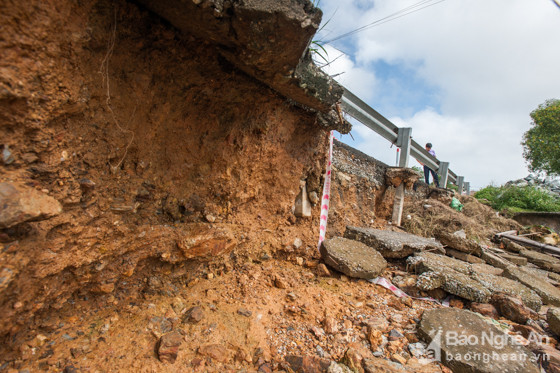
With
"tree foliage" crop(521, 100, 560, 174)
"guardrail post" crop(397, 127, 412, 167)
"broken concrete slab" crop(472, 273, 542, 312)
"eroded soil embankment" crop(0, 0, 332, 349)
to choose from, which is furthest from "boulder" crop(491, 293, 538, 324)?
"tree foliage" crop(521, 100, 560, 174)

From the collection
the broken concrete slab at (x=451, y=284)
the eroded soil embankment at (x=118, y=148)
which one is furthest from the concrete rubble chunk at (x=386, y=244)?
the eroded soil embankment at (x=118, y=148)

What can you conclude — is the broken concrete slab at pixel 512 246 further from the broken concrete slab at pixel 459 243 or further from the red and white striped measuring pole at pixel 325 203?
the red and white striped measuring pole at pixel 325 203

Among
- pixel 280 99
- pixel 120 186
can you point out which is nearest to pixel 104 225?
pixel 120 186

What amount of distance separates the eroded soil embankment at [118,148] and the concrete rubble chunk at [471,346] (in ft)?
5.20

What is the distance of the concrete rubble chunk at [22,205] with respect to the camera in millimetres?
978

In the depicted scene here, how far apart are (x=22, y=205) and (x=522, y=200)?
1559 cm

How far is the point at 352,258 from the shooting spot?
2.72m

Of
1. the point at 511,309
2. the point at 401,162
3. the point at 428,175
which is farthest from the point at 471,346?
the point at 428,175

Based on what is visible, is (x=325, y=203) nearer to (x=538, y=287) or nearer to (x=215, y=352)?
(x=215, y=352)

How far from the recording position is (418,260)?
10.2ft

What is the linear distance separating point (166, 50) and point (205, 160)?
820mm

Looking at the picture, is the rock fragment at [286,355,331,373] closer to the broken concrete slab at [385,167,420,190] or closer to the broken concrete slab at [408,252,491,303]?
the broken concrete slab at [408,252,491,303]

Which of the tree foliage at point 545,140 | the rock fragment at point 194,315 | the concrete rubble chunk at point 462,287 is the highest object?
Answer: the tree foliage at point 545,140

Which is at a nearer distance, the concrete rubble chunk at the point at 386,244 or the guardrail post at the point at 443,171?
the concrete rubble chunk at the point at 386,244
